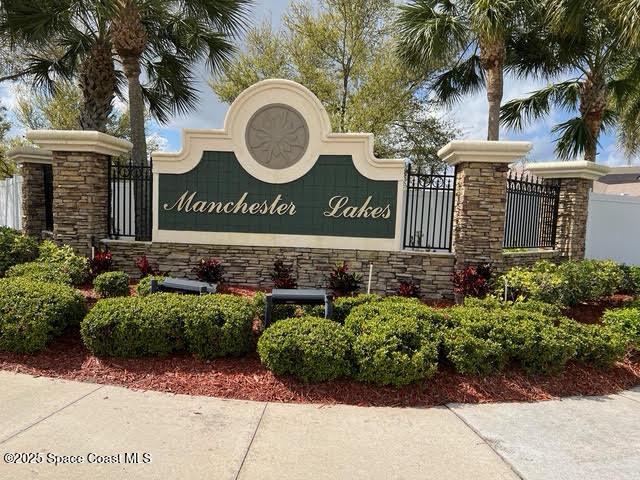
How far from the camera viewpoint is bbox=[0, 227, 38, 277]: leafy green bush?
834 centimetres

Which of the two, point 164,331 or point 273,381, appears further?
point 164,331

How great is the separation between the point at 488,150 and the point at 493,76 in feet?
13.9

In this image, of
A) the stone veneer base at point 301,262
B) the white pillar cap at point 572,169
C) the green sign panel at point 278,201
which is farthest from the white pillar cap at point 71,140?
the white pillar cap at point 572,169

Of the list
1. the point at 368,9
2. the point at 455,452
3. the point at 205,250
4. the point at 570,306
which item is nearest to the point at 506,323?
the point at 455,452

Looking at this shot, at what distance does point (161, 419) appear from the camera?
370 centimetres

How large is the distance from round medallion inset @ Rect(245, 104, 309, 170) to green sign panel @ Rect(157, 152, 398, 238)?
39 centimetres

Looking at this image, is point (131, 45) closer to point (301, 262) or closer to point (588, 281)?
point (301, 262)

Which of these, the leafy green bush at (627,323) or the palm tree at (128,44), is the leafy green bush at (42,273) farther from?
the leafy green bush at (627,323)

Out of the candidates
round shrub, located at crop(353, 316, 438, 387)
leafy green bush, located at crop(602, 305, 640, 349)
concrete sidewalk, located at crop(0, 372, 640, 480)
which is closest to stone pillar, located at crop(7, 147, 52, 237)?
concrete sidewalk, located at crop(0, 372, 640, 480)

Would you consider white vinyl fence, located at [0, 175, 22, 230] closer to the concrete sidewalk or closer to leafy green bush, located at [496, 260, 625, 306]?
the concrete sidewalk

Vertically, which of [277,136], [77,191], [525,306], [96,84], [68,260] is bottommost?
[525,306]

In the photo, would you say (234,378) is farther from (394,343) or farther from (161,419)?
(394,343)

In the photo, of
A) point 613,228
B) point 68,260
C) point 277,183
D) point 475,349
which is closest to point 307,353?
point 475,349

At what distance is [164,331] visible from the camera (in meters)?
4.78
